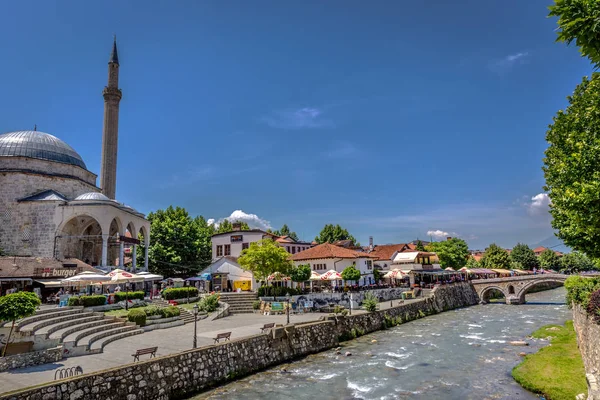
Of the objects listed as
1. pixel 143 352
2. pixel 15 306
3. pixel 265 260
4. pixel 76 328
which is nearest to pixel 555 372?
pixel 143 352

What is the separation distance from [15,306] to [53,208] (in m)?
25.5

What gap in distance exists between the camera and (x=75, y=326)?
19484 millimetres

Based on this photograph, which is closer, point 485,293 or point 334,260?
point 334,260

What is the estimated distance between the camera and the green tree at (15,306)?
45.6ft

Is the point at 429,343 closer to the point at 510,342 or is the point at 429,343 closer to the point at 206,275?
the point at 510,342

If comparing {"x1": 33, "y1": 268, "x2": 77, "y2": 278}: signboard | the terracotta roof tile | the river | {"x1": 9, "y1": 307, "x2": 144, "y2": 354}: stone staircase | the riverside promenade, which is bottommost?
the river

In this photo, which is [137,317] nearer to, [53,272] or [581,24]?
[53,272]

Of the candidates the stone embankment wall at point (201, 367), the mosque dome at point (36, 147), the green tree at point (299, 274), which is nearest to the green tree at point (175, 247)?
the mosque dome at point (36, 147)

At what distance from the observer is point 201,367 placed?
1611 centimetres

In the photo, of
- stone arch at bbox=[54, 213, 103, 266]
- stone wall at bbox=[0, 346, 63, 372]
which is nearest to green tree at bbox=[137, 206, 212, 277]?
stone arch at bbox=[54, 213, 103, 266]

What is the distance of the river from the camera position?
1538 centimetres

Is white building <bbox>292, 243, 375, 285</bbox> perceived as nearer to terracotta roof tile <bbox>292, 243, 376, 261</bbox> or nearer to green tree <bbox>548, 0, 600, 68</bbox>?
terracotta roof tile <bbox>292, 243, 376, 261</bbox>

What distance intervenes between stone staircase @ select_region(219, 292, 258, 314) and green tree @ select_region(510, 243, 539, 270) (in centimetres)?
6825

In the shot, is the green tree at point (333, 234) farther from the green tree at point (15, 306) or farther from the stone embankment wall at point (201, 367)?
the green tree at point (15, 306)
